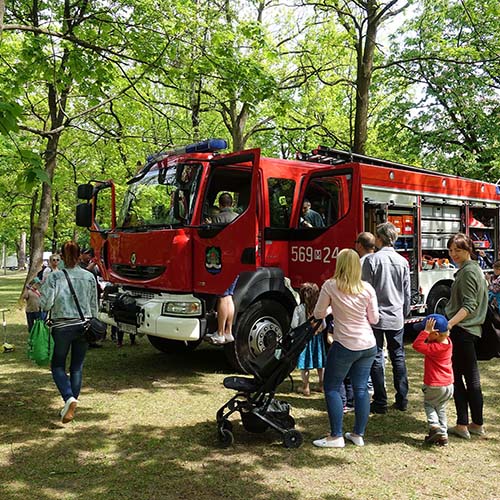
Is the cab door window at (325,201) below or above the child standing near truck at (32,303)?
above

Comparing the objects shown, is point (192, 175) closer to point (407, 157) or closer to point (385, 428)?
point (385, 428)

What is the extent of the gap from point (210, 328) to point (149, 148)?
1305 centimetres

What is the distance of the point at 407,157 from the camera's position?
18.2 meters

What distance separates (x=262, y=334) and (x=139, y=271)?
1.96 metres

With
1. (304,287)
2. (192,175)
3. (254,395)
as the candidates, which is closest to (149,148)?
(192,175)

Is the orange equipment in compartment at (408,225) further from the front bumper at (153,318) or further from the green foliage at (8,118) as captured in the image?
the green foliage at (8,118)

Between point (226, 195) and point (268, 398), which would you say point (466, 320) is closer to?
point (268, 398)

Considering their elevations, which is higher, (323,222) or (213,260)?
(323,222)

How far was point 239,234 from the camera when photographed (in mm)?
7016

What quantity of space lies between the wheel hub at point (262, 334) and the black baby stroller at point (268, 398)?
2.31 m

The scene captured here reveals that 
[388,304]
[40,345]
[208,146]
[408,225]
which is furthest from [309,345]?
[408,225]

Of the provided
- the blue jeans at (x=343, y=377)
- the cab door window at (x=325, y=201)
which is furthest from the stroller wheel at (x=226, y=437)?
the cab door window at (x=325, y=201)

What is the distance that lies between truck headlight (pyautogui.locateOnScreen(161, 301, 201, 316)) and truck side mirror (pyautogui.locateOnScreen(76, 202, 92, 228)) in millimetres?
2595

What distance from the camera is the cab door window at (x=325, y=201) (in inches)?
300
